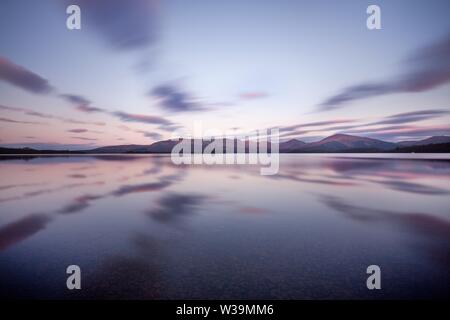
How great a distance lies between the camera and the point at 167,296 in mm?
4625

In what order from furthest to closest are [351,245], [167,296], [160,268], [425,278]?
1. [351,245]
2. [160,268]
3. [425,278]
4. [167,296]

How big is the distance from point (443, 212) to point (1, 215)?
62.1ft

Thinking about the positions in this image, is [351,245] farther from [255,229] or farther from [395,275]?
[255,229]

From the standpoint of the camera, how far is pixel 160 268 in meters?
5.65

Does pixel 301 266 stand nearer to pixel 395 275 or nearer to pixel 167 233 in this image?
pixel 395 275

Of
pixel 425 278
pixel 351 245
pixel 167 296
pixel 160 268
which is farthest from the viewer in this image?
pixel 351 245

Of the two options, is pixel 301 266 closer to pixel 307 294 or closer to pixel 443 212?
pixel 307 294

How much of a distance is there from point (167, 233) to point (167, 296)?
365 cm

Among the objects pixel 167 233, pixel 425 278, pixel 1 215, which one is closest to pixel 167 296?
pixel 167 233

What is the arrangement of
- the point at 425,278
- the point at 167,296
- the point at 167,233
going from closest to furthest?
the point at 167,296 → the point at 425,278 → the point at 167,233
